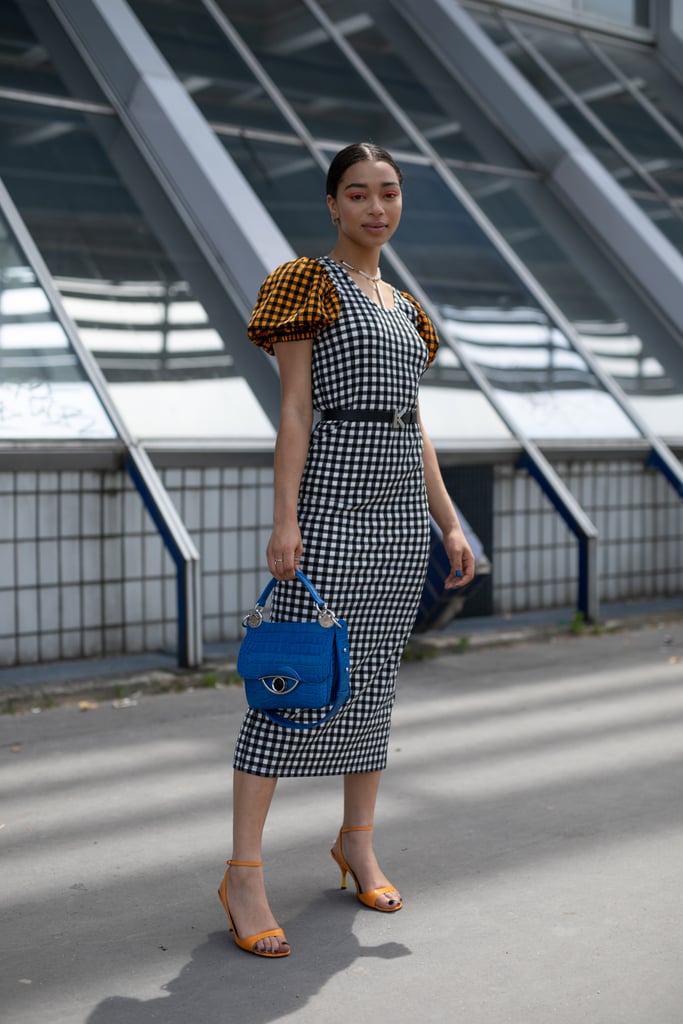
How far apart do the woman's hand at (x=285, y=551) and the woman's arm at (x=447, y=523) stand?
441 millimetres

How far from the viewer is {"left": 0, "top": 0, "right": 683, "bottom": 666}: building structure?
5.79 metres

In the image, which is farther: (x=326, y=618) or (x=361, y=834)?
(x=361, y=834)

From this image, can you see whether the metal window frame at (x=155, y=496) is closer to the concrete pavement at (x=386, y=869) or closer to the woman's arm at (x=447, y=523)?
the concrete pavement at (x=386, y=869)

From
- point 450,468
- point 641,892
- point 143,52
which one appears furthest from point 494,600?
point 641,892

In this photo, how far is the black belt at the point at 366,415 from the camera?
2.75 meters

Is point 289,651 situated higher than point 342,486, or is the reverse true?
point 342,486

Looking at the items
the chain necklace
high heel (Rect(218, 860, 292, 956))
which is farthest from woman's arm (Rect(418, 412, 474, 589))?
high heel (Rect(218, 860, 292, 956))

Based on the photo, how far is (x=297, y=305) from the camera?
8.87ft

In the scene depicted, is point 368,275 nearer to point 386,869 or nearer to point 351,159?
point 351,159

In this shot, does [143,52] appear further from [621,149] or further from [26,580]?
[621,149]

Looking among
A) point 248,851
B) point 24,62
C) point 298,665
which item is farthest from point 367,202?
point 24,62

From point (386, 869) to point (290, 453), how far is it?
48.4 inches

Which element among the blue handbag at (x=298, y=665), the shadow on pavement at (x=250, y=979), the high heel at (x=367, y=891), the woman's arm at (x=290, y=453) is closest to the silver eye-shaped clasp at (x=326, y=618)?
the blue handbag at (x=298, y=665)

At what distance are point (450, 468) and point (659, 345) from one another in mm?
2318
